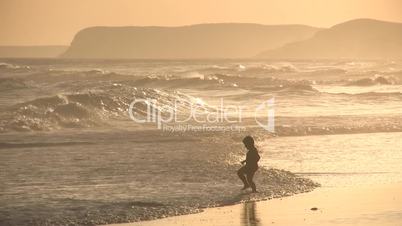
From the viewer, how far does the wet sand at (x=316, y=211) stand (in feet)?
44.8

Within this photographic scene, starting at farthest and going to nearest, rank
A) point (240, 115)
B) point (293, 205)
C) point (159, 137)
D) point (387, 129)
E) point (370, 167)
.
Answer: point (240, 115)
point (387, 129)
point (159, 137)
point (370, 167)
point (293, 205)

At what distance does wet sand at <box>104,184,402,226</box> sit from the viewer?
44.8 feet

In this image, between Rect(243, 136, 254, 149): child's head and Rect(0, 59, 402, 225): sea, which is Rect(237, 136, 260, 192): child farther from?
Rect(0, 59, 402, 225): sea

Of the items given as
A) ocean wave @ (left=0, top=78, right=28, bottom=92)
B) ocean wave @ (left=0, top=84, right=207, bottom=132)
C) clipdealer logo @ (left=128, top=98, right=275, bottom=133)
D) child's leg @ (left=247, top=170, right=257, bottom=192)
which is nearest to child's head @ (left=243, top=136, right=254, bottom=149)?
child's leg @ (left=247, top=170, right=257, bottom=192)

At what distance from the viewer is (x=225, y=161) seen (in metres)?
21.2

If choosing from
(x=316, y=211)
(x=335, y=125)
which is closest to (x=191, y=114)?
(x=335, y=125)

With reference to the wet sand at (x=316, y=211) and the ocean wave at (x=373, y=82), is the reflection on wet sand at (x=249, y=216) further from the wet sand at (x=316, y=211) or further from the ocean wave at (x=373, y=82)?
the ocean wave at (x=373, y=82)

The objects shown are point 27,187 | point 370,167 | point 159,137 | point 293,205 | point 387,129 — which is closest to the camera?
point 293,205

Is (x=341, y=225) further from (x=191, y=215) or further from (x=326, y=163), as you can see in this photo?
(x=326, y=163)

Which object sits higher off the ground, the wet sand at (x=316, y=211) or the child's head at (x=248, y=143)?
the child's head at (x=248, y=143)

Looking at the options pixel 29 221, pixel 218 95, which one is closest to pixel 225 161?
pixel 29 221

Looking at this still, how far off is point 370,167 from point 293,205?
4.84 metres

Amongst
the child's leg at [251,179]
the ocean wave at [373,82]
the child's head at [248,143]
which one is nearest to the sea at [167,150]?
the child's leg at [251,179]

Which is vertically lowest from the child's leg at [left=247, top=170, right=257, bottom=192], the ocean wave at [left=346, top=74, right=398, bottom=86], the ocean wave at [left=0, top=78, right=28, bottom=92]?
the ocean wave at [left=346, top=74, right=398, bottom=86]
